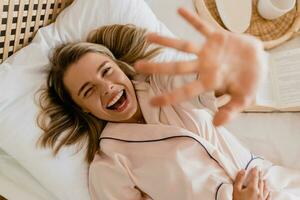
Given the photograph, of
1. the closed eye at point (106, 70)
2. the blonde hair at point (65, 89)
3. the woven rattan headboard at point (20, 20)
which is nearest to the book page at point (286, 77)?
the blonde hair at point (65, 89)

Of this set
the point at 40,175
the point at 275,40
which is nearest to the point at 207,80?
Result: the point at 40,175

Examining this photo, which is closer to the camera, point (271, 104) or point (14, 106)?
point (14, 106)

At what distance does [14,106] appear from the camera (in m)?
0.90

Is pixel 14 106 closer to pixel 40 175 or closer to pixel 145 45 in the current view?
pixel 40 175

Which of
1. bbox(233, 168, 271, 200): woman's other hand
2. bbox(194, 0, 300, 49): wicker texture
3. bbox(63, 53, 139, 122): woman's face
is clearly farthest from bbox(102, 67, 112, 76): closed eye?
bbox(194, 0, 300, 49): wicker texture

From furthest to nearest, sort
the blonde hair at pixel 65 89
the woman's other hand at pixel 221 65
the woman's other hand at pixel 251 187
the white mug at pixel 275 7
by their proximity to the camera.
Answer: the white mug at pixel 275 7 < the blonde hair at pixel 65 89 < the woman's other hand at pixel 251 187 < the woman's other hand at pixel 221 65

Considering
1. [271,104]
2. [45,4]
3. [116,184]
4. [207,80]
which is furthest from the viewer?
[271,104]

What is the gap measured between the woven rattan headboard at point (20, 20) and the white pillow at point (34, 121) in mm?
28

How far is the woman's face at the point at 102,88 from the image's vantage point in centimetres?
89

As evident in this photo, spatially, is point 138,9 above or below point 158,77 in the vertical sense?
above

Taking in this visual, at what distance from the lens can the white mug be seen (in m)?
1.25

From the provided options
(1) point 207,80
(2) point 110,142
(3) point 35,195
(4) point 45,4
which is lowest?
(3) point 35,195

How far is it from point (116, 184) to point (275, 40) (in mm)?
720

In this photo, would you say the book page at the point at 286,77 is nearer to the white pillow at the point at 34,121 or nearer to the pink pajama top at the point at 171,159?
the pink pajama top at the point at 171,159
